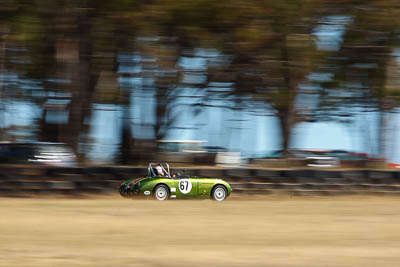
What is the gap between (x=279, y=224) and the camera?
7.15 meters

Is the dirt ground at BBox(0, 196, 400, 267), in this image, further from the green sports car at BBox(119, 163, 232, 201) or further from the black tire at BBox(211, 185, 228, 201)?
the black tire at BBox(211, 185, 228, 201)

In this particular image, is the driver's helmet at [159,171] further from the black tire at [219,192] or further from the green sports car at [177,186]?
the black tire at [219,192]

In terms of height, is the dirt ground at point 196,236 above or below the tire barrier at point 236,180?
below

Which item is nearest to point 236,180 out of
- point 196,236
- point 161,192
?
point 161,192

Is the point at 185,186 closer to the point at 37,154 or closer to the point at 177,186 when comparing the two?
the point at 177,186

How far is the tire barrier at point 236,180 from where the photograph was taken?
39.7ft

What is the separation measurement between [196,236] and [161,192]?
21.1 feet

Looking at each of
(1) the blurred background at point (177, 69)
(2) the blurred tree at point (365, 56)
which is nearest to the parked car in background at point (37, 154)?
(1) the blurred background at point (177, 69)

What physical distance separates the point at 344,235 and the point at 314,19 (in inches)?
272

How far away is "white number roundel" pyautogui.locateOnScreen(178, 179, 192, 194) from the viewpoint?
504 inches

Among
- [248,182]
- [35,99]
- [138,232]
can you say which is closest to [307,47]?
[248,182]

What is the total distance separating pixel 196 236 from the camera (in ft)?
20.8

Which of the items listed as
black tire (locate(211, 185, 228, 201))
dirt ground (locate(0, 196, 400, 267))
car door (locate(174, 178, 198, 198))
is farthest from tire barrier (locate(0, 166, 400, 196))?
dirt ground (locate(0, 196, 400, 267))

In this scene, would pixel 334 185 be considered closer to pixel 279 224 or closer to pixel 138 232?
pixel 279 224
